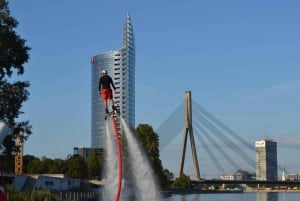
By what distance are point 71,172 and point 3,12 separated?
87361 mm

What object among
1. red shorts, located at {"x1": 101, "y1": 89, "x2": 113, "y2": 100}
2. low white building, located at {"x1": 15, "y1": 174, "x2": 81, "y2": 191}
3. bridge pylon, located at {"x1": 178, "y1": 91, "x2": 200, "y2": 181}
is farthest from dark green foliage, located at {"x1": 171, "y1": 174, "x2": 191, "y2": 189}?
red shorts, located at {"x1": 101, "y1": 89, "x2": 113, "y2": 100}

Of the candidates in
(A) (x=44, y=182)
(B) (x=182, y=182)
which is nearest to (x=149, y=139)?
(A) (x=44, y=182)

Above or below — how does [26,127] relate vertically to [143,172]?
above

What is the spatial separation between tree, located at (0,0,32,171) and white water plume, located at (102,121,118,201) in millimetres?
10732

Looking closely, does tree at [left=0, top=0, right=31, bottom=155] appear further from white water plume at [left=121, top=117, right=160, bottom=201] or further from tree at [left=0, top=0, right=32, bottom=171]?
white water plume at [left=121, top=117, right=160, bottom=201]

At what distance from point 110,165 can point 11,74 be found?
14180 millimetres

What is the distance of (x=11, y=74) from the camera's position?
34.9m

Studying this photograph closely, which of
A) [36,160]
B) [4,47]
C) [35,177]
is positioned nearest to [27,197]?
[4,47]

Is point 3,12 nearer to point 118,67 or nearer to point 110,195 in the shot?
point 118,67

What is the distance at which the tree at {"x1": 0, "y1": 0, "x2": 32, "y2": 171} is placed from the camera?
→ 1335 inches

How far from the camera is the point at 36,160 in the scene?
415 feet

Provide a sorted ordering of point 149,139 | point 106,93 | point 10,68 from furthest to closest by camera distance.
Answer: point 149,139, point 10,68, point 106,93

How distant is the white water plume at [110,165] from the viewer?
2177 cm

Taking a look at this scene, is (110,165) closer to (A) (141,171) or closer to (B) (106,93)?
(A) (141,171)
